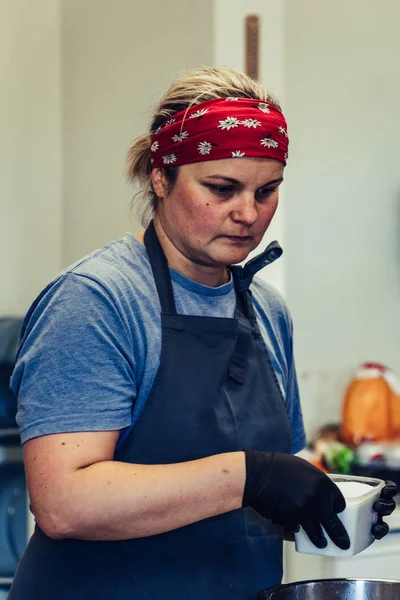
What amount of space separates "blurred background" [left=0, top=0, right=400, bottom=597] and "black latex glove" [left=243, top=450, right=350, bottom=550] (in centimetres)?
157

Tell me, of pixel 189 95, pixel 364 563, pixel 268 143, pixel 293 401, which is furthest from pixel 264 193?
pixel 364 563

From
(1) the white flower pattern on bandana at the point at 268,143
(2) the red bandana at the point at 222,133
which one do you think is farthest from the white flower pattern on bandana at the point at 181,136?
(1) the white flower pattern on bandana at the point at 268,143

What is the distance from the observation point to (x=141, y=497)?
128 cm

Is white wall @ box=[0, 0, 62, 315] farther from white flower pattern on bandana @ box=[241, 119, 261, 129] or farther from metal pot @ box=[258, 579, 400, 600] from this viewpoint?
metal pot @ box=[258, 579, 400, 600]

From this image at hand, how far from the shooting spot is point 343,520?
1.36 metres

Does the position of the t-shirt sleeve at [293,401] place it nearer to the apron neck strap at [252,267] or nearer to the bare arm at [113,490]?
the apron neck strap at [252,267]

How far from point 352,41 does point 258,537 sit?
2433 mm

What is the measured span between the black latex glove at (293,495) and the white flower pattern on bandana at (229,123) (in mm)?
506

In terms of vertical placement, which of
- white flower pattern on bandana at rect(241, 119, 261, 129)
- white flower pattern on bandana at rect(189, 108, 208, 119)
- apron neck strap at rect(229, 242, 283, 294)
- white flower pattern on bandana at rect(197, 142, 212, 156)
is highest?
white flower pattern on bandana at rect(189, 108, 208, 119)

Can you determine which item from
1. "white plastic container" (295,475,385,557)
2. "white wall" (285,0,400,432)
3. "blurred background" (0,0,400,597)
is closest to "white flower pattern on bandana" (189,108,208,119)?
Answer: "white plastic container" (295,475,385,557)

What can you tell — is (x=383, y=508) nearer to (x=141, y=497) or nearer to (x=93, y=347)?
(x=141, y=497)

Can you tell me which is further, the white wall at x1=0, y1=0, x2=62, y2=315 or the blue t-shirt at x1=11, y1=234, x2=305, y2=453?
the white wall at x1=0, y1=0, x2=62, y2=315

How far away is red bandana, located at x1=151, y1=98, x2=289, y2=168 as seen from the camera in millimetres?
1446

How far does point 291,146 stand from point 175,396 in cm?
208
